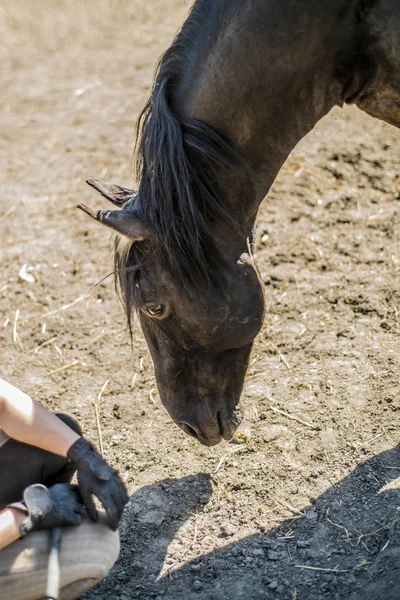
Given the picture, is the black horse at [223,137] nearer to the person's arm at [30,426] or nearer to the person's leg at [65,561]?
the person's arm at [30,426]

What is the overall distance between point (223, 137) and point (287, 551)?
159cm

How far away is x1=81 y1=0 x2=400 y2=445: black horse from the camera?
2.70m

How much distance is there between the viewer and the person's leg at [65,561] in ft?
8.11

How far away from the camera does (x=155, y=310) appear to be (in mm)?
2824

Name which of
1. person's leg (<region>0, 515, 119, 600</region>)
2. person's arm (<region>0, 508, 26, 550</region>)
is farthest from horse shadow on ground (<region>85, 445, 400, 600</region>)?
person's arm (<region>0, 508, 26, 550</region>)

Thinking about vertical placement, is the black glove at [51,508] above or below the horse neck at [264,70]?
below

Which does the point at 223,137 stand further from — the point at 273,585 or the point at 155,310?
the point at 273,585

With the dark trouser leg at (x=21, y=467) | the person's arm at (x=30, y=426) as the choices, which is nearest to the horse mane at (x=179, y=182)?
the person's arm at (x=30, y=426)

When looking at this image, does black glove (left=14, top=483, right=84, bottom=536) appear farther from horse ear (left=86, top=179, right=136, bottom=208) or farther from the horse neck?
A: the horse neck

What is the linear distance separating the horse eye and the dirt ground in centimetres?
88

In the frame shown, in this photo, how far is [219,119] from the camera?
9.05 feet

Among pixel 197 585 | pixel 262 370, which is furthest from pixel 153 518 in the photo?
pixel 262 370

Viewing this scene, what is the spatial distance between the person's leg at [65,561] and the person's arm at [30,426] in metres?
0.29

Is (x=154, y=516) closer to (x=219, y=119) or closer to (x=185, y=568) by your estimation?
(x=185, y=568)
